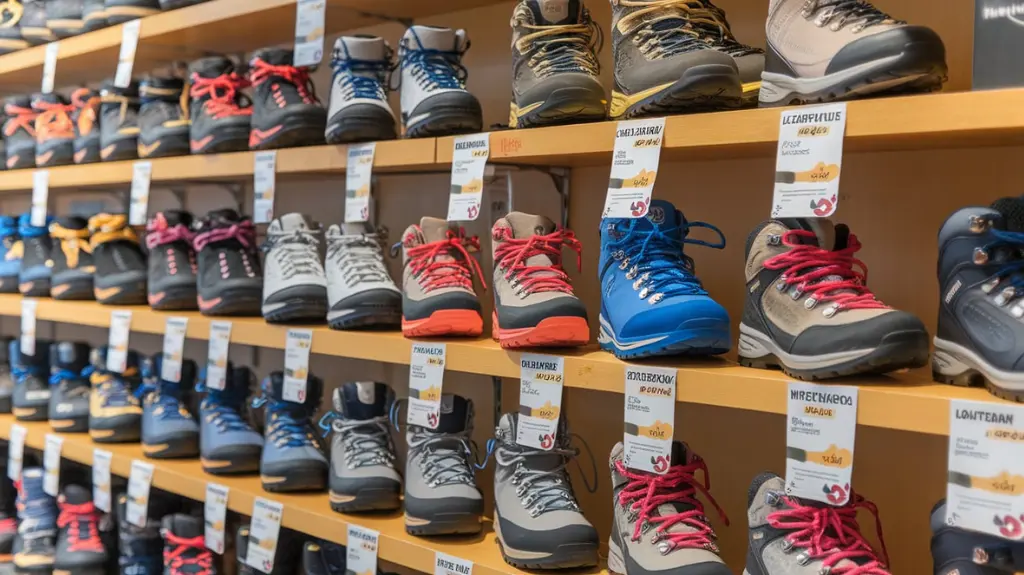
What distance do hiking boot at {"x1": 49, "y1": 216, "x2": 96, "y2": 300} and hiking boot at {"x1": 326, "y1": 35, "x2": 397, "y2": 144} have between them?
98 centimetres

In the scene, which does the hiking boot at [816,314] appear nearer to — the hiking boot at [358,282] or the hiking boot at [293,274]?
the hiking boot at [358,282]

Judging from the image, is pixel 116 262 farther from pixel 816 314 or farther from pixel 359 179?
pixel 816 314

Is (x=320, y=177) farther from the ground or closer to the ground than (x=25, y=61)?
closer to the ground

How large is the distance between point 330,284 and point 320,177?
0.53m

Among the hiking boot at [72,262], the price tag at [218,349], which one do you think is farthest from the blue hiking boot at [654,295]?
the hiking boot at [72,262]

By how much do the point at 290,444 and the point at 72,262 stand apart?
944mm

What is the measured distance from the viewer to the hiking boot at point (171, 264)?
1956 millimetres

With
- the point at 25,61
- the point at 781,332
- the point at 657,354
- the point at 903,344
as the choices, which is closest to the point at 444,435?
the point at 657,354

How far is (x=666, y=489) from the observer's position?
1.21 meters

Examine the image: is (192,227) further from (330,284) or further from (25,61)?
(25,61)

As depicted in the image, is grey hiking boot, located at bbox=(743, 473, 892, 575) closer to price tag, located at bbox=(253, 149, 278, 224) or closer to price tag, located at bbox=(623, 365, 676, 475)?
price tag, located at bbox=(623, 365, 676, 475)

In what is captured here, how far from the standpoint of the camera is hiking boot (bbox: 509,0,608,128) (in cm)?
125

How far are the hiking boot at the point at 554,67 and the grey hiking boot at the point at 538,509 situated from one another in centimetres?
48

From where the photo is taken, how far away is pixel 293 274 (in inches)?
66.7
